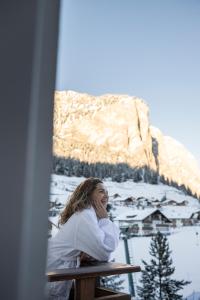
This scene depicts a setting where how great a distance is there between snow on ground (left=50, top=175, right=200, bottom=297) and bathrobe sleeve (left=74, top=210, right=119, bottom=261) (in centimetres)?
93

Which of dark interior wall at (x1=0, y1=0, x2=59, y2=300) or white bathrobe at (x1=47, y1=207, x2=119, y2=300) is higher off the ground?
dark interior wall at (x1=0, y1=0, x2=59, y2=300)

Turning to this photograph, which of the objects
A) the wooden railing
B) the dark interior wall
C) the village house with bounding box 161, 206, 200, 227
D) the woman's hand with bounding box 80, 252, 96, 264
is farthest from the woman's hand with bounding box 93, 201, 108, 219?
the dark interior wall

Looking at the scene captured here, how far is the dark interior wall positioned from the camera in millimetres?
488

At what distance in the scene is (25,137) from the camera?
0.51 meters

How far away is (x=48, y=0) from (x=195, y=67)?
10.2 ft

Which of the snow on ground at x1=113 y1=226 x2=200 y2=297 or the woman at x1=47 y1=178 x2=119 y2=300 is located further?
the snow on ground at x1=113 y1=226 x2=200 y2=297

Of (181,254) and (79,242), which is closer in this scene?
(79,242)

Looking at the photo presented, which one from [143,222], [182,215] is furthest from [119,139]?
[182,215]

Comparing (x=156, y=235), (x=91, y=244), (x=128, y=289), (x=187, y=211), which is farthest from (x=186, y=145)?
(x=91, y=244)

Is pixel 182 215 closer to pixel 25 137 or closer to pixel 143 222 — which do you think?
pixel 143 222

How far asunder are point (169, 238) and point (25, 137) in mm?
2825

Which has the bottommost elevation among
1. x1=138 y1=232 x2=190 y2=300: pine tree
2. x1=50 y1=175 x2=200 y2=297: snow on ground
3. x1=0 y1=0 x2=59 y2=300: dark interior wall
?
x1=138 y1=232 x2=190 y2=300: pine tree

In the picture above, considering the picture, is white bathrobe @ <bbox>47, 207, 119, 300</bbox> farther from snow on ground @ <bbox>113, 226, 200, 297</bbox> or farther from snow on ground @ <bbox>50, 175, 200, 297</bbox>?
snow on ground @ <bbox>113, 226, 200, 297</bbox>

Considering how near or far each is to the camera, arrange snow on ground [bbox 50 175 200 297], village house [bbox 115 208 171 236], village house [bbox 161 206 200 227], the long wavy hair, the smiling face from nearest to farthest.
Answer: the long wavy hair < the smiling face < snow on ground [bbox 50 175 200 297] < village house [bbox 115 208 171 236] < village house [bbox 161 206 200 227]
